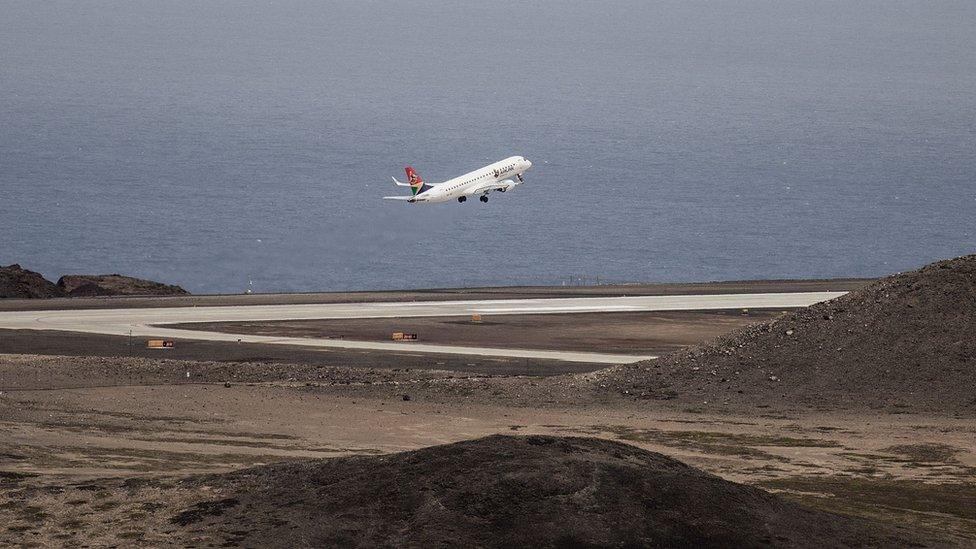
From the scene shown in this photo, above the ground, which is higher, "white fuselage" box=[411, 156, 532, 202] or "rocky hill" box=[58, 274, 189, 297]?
"white fuselage" box=[411, 156, 532, 202]

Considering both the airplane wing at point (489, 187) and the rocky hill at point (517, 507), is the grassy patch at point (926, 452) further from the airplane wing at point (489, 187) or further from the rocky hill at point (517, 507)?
the airplane wing at point (489, 187)

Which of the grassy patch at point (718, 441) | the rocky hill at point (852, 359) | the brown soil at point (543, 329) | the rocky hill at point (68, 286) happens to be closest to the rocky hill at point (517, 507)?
the grassy patch at point (718, 441)

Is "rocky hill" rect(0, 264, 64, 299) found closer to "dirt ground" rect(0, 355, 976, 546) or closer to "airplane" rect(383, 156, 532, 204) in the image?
"dirt ground" rect(0, 355, 976, 546)

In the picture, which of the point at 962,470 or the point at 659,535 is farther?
the point at 962,470

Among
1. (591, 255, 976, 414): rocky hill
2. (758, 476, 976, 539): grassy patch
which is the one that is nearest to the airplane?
(591, 255, 976, 414): rocky hill

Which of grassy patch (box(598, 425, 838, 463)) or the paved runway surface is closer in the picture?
grassy patch (box(598, 425, 838, 463))

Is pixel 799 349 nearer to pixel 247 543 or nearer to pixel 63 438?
pixel 63 438

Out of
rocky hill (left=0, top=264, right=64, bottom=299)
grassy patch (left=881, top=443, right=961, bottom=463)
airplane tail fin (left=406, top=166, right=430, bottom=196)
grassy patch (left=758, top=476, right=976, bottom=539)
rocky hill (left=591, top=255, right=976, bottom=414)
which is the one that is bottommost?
grassy patch (left=758, top=476, right=976, bottom=539)

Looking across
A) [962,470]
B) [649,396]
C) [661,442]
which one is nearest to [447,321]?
[649,396]
